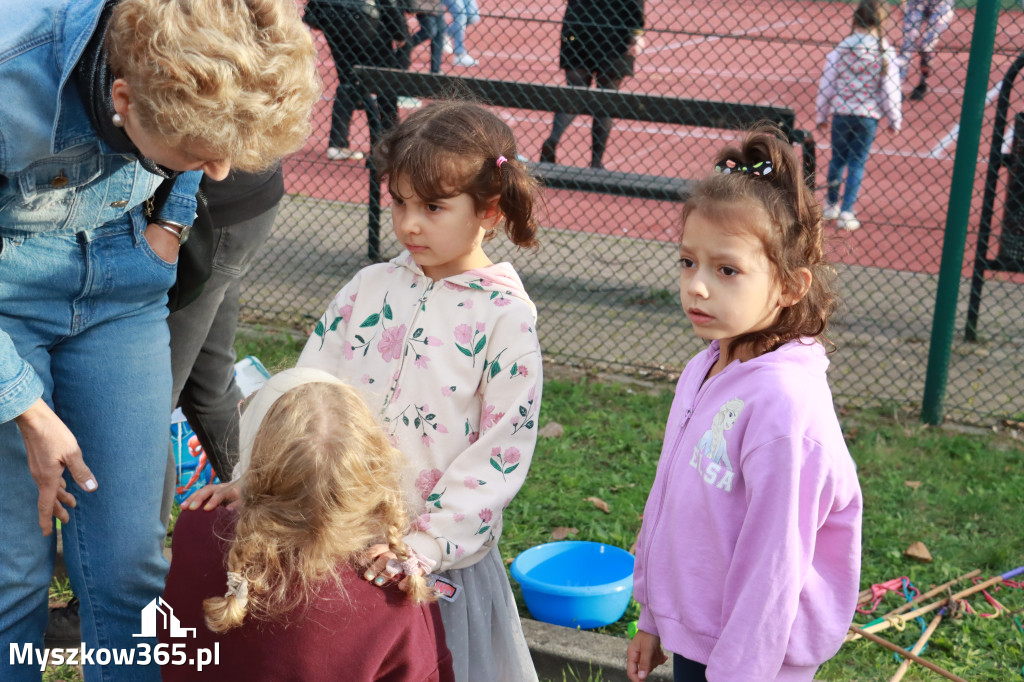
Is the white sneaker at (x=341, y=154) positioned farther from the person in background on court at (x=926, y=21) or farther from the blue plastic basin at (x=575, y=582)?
the blue plastic basin at (x=575, y=582)

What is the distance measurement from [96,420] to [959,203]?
3.78m

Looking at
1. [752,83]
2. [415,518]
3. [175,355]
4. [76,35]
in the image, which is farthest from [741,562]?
[752,83]

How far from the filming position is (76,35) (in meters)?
1.83

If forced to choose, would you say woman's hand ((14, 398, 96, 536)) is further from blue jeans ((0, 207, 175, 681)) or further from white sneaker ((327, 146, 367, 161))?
white sneaker ((327, 146, 367, 161))

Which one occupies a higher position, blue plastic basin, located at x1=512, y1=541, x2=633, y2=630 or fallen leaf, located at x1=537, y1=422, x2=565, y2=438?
blue plastic basin, located at x1=512, y1=541, x2=633, y2=630

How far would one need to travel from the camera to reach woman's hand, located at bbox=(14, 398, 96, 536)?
1938mm

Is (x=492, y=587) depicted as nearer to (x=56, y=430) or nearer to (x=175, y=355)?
(x=56, y=430)

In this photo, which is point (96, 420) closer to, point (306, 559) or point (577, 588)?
point (306, 559)

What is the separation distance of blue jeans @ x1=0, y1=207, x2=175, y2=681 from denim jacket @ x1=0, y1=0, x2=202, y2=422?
58mm

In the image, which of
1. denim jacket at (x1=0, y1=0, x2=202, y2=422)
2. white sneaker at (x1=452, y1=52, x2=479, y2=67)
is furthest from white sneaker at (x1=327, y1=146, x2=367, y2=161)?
white sneaker at (x1=452, y1=52, x2=479, y2=67)

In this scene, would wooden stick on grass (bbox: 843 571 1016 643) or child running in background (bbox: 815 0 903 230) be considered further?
child running in background (bbox: 815 0 903 230)

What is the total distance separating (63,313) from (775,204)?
1423 millimetres

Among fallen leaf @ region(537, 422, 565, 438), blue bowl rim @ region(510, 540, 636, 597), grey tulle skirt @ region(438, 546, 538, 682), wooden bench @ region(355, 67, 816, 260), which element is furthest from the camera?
wooden bench @ region(355, 67, 816, 260)

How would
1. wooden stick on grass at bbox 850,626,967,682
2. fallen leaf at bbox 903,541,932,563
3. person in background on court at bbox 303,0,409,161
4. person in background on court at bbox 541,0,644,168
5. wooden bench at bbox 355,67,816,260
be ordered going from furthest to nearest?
person in background on court at bbox 541,0,644,168 < person in background on court at bbox 303,0,409,161 < wooden bench at bbox 355,67,816,260 < fallen leaf at bbox 903,541,932,563 < wooden stick on grass at bbox 850,626,967,682
